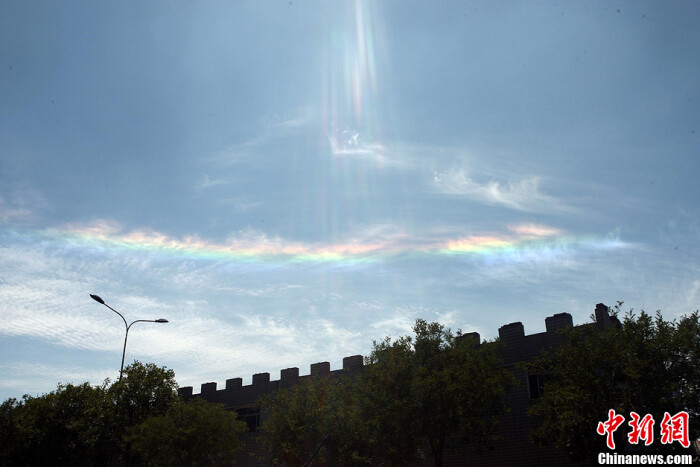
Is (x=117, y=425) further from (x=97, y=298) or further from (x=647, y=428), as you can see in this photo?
(x=647, y=428)

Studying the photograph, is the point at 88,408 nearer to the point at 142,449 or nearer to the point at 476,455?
the point at 142,449

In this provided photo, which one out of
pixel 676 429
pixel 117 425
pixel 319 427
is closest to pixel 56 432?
pixel 117 425

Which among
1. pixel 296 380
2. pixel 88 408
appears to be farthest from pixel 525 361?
pixel 88 408

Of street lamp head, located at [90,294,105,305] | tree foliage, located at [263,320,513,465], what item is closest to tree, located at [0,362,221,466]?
street lamp head, located at [90,294,105,305]

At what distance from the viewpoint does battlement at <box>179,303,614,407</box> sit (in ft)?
97.5

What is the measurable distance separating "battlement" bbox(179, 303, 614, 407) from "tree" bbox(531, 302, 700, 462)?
9.03ft

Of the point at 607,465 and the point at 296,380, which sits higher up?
the point at 296,380

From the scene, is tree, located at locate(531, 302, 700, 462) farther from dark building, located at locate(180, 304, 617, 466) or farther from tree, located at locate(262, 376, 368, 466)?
tree, located at locate(262, 376, 368, 466)

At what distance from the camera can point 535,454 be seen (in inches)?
1126

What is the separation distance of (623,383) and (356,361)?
1752 cm

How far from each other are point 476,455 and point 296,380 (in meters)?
15.7

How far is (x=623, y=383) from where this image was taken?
979 inches

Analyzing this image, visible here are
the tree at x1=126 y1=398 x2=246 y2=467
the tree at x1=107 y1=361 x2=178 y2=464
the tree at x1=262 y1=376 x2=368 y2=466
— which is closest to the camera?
the tree at x1=262 y1=376 x2=368 y2=466

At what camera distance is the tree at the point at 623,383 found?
23172mm
